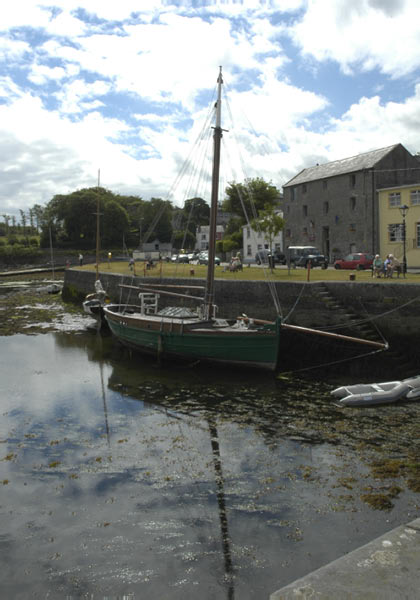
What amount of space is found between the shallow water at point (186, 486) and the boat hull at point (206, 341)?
1.55 m

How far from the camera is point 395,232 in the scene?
135ft

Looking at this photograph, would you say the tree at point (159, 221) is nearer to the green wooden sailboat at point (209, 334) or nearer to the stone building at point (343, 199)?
the stone building at point (343, 199)

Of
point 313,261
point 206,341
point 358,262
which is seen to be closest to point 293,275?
point 358,262

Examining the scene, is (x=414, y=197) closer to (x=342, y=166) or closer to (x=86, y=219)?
(x=342, y=166)

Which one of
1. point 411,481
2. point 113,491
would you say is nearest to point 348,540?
point 411,481

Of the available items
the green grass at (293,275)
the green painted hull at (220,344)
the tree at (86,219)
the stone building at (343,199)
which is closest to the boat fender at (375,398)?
the green painted hull at (220,344)

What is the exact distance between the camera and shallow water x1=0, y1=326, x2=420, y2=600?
21.5ft

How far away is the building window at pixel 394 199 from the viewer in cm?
4100

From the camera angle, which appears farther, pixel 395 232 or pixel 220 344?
pixel 395 232

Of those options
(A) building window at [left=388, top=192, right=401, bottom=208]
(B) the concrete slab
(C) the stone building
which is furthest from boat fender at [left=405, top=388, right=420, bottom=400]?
(C) the stone building

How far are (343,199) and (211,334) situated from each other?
34.9 meters

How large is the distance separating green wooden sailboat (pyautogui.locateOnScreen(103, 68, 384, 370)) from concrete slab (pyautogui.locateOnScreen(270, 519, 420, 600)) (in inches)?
488

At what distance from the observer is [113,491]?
8805 millimetres

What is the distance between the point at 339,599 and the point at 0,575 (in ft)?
15.7
